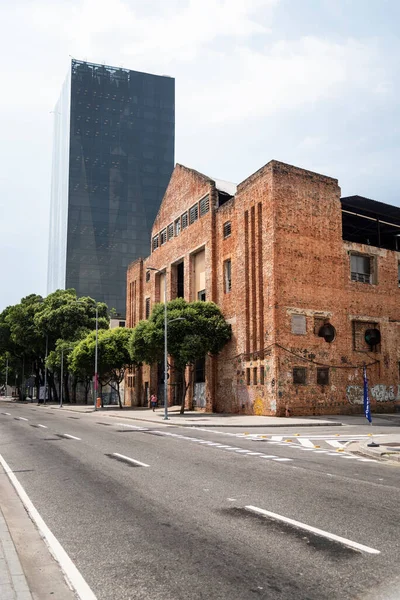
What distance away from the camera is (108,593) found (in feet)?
15.7

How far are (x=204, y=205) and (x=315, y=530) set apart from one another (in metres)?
40.6

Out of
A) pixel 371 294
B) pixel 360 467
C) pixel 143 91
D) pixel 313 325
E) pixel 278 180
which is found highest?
pixel 143 91

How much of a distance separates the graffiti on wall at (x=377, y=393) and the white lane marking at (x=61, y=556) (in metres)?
30.3

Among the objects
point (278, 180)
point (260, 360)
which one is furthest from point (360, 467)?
point (278, 180)

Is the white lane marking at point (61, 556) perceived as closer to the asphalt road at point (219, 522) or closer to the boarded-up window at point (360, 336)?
the asphalt road at point (219, 522)

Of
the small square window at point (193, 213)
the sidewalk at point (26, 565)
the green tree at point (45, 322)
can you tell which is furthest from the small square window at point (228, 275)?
the sidewalk at point (26, 565)

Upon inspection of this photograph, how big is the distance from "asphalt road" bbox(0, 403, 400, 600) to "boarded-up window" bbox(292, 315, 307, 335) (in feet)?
69.1

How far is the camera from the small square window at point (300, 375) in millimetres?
34438

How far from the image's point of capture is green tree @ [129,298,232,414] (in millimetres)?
37844

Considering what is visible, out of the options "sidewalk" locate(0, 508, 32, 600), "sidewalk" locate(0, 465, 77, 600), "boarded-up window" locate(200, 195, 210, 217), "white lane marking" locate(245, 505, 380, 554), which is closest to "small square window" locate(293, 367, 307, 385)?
"boarded-up window" locate(200, 195, 210, 217)

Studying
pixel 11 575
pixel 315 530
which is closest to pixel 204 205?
pixel 315 530

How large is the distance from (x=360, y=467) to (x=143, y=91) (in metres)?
177

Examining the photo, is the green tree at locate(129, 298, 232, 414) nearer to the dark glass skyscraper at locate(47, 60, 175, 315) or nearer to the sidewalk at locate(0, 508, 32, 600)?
the sidewalk at locate(0, 508, 32, 600)

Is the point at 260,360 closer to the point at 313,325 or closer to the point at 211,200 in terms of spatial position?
the point at 313,325
